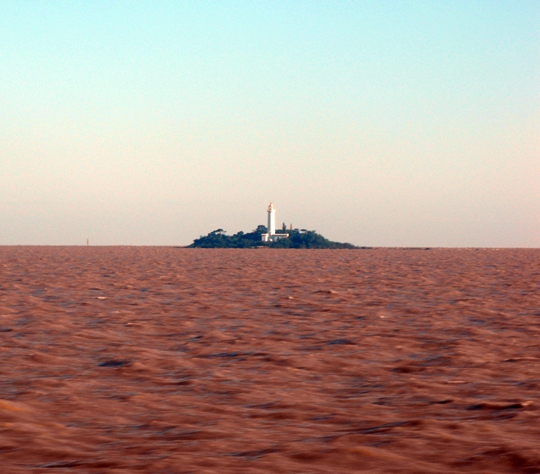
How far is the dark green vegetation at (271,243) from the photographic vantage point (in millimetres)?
183625

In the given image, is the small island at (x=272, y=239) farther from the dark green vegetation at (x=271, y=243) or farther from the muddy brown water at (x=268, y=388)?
the muddy brown water at (x=268, y=388)

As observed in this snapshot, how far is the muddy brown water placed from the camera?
25.8 feet

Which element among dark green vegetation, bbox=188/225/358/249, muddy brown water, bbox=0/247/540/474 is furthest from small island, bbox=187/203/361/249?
muddy brown water, bbox=0/247/540/474

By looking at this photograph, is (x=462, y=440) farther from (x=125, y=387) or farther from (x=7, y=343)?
(x=7, y=343)

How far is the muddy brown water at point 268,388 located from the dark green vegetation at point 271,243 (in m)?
160

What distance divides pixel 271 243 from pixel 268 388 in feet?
560

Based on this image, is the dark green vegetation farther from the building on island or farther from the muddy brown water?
the muddy brown water

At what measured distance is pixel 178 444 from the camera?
8.29 meters

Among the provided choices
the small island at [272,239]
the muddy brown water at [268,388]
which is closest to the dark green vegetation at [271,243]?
the small island at [272,239]

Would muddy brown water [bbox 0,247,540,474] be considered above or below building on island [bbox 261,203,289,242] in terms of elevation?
below

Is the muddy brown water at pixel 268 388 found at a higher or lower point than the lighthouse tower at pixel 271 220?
lower

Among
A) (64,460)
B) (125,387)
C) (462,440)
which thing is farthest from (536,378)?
(64,460)

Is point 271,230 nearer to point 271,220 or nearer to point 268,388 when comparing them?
point 271,220

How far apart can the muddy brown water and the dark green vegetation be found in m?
160
